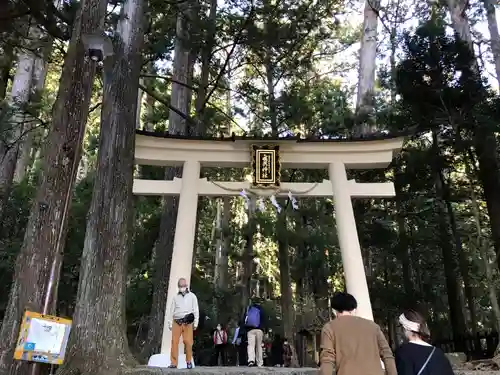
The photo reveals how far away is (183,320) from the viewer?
18.9 ft

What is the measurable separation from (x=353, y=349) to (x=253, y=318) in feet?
14.9

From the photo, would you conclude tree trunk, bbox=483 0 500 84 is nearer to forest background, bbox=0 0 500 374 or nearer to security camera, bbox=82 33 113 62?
forest background, bbox=0 0 500 374

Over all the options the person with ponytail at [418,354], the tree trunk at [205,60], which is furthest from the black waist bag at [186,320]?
the tree trunk at [205,60]

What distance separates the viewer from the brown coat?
250 cm

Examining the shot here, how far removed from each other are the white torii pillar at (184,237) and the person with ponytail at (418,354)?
14.6 feet

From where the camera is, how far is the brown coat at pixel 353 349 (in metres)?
2.50

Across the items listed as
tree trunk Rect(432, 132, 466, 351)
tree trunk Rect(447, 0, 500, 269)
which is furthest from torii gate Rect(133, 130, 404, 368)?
tree trunk Rect(432, 132, 466, 351)

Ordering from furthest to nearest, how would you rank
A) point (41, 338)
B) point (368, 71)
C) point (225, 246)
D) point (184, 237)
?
point (225, 246), point (368, 71), point (184, 237), point (41, 338)

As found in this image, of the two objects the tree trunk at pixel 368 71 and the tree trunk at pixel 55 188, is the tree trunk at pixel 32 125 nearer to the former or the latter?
the tree trunk at pixel 55 188

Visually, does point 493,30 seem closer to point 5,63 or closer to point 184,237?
point 184,237

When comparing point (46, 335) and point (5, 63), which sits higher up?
point (5, 63)

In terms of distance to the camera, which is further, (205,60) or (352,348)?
(205,60)

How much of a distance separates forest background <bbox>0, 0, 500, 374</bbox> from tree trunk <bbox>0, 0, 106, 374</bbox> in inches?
0.6

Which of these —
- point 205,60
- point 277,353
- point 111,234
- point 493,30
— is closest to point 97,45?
point 111,234
